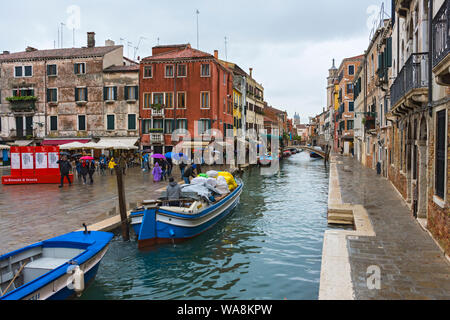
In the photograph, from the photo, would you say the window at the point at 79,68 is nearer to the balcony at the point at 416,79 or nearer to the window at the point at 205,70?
the window at the point at 205,70

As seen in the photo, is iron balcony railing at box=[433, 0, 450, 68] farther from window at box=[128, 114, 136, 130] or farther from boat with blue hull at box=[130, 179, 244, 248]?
window at box=[128, 114, 136, 130]

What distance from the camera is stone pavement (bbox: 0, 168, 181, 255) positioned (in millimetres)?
9922

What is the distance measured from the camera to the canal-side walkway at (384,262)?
18.9 feet

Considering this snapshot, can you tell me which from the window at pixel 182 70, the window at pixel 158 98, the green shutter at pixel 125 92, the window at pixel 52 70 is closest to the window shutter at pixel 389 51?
the window at pixel 182 70

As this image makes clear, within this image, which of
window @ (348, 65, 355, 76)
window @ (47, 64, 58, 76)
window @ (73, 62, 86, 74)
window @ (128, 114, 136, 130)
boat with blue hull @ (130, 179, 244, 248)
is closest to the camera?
boat with blue hull @ (130, 179, 244, 248)

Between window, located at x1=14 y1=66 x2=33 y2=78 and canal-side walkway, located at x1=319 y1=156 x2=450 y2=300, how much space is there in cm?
3425

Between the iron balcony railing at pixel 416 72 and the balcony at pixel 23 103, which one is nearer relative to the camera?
the iron balcony railing at pixel 416 72

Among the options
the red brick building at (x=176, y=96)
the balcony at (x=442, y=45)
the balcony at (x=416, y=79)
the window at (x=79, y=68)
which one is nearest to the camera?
the balcony at (x=442, y=45)

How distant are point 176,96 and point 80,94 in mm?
8961

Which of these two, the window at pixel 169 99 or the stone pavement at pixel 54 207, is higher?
the window at pixel 169 99

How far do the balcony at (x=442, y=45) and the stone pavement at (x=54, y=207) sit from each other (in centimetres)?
912

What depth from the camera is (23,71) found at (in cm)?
3597

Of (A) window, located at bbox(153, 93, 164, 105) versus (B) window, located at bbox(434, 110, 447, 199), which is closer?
(B) window, located at bbox(434, 110, 447, 199)

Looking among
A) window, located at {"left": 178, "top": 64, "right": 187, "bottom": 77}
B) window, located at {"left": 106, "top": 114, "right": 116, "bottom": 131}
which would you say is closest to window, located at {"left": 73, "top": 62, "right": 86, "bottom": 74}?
window, located at {"left": 106, "top": 114, "right": 116, "bottom": 131}
